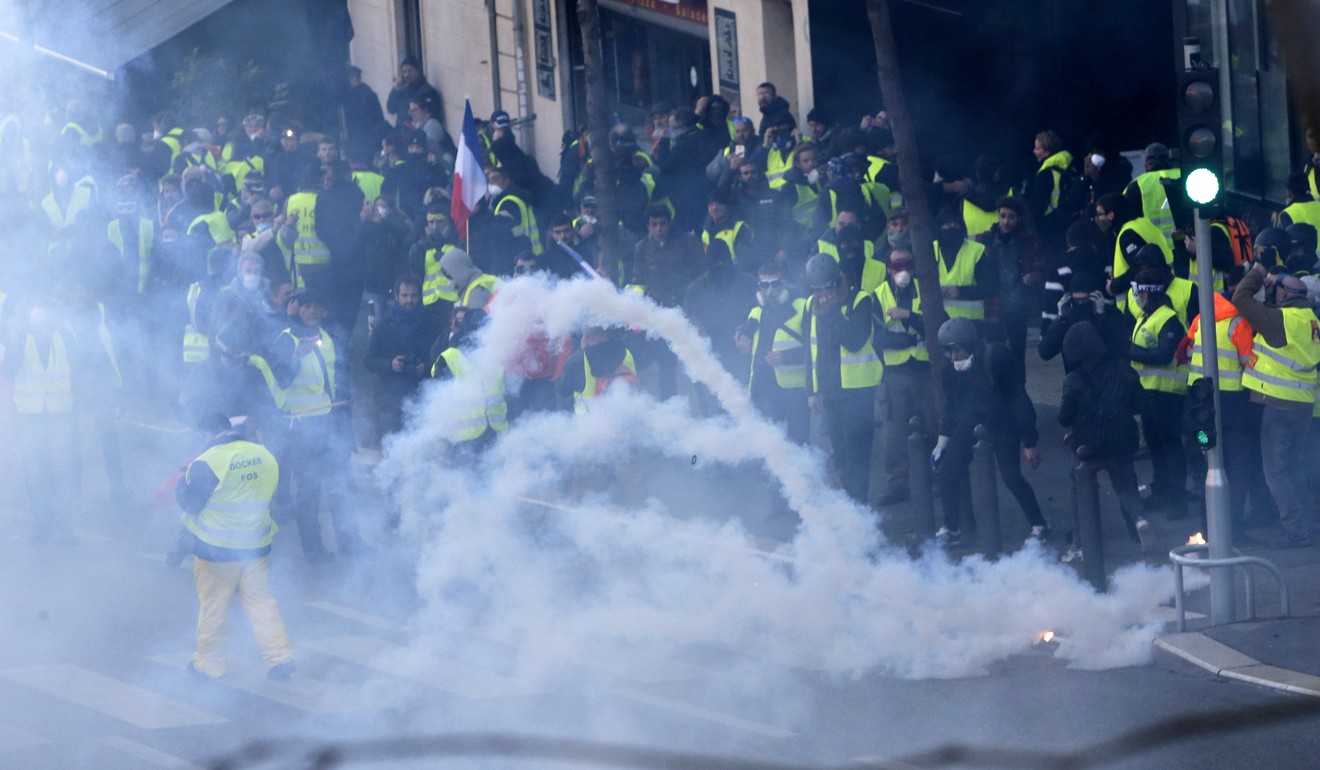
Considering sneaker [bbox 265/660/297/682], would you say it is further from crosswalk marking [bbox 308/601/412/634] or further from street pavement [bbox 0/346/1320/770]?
crosswalk marking [bbox 308/601/412/634]

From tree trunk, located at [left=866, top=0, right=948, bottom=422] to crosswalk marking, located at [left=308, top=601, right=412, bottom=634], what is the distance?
410 centimetres

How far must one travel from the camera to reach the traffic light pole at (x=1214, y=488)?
8422 mm

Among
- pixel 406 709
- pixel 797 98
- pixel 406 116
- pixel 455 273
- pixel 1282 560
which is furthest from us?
pixel 406 116

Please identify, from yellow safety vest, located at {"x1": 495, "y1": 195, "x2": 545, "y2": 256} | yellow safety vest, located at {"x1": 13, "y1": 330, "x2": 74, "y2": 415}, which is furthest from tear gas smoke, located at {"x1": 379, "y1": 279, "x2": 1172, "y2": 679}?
yellow safety vest, located at {"x1": 495, "y1": 195, "x2": 545, "y2": 256}

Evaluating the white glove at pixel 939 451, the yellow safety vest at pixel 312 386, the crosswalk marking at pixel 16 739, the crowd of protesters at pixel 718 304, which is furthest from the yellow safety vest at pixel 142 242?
the white glove at pixel 939 451

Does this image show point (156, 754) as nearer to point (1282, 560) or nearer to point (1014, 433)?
point (1014, 433)

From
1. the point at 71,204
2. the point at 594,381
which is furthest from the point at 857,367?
the point at 71,204

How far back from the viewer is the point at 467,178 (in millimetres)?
13898

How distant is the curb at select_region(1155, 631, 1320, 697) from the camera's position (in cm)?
745

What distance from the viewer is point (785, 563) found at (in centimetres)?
980

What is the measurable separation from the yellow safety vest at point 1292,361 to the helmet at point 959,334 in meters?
1.69

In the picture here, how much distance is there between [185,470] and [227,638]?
930mm

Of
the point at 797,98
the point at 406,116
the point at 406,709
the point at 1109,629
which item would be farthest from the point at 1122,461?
the point at 406,116

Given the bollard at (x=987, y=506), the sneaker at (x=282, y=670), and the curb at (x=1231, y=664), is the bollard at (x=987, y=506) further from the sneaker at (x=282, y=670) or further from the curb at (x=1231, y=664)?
the sneaker at (x=282, y=670)
